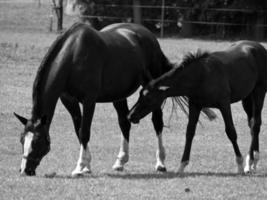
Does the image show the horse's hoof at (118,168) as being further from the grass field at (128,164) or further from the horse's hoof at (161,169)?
the horse's hoof at (161,169)

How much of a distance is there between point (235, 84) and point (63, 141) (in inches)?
142

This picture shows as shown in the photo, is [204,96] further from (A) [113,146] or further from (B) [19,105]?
(B) [19,105]

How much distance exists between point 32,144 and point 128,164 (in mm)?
1961

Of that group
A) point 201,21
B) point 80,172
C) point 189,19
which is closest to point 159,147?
point 80,172

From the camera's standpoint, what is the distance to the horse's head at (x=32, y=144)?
8875 millimetres

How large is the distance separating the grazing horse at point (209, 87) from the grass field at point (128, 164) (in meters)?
0.52

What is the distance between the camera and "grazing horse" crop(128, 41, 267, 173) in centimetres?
941

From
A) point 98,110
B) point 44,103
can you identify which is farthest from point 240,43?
point 98,110

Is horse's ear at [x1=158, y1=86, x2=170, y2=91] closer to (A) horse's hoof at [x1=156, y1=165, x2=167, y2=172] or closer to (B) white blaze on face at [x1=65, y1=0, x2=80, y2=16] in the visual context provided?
(A) horse's hoof at [x1=156, y1=165, x2=167, y2=172]

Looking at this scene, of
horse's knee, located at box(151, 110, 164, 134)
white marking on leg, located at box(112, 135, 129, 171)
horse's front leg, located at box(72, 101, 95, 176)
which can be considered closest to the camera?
horse's front leg, located at box(72, 101, 95, 176)

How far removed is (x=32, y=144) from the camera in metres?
8.88

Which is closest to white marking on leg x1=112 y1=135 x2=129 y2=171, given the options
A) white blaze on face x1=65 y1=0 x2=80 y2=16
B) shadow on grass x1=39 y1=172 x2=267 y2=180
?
shadow on grass x1=39 y1=172 x2=267 y2=180

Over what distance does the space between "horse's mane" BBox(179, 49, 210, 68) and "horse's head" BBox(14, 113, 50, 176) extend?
1.89 metres

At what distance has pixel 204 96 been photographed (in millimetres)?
9461
